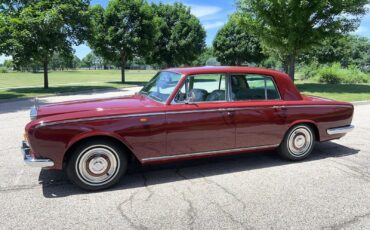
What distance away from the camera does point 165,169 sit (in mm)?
5297

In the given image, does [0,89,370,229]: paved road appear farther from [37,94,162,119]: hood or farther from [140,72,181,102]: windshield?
[140,72,181,102]: windshield

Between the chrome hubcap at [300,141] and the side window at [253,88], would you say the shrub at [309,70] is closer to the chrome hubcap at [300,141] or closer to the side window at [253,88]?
the chrome hubcap at [300,141]

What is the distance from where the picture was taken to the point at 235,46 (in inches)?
1660

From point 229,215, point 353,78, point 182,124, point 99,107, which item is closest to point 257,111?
point 182,124

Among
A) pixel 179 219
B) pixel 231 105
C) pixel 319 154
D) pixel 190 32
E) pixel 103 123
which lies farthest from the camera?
pixel 190 32

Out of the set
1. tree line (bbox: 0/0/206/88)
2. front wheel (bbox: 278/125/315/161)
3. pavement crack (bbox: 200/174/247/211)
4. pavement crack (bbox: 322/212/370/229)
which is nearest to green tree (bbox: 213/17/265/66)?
tree line (bbox: 0/0/206/88)

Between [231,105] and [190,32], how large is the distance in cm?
3361

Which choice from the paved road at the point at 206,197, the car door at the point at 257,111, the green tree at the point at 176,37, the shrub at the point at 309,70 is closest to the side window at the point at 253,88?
the car door at the point at 257,111

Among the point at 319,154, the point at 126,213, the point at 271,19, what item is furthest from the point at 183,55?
the point at 126,213

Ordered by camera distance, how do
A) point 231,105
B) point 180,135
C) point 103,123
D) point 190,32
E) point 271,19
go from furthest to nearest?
point 190,32 → point 271,19 → point 231,105 → point 180,135 → point 103,123

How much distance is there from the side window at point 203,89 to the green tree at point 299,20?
13.6m

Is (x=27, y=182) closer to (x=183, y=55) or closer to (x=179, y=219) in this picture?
(x=179, y=219)

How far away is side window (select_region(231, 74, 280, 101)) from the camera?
5238 millimetres

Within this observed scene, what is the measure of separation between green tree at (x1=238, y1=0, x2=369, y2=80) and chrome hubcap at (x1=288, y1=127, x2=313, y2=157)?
12.9m
